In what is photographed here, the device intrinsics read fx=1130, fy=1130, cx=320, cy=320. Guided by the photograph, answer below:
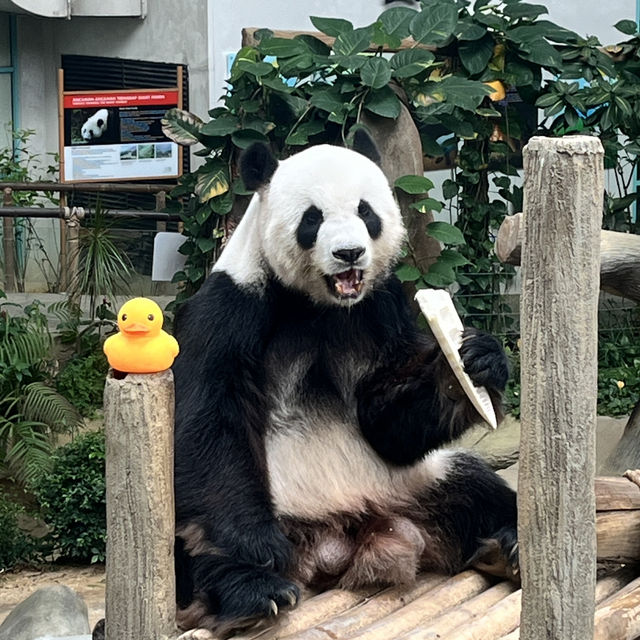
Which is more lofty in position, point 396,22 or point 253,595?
point 396,22

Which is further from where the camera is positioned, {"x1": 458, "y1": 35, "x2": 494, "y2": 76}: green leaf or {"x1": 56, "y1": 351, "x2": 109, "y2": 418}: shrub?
{"x1": 56, "y1": 351, "x2": 109, "y2": 418}: shrub

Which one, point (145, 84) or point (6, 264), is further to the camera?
point (145, 84)

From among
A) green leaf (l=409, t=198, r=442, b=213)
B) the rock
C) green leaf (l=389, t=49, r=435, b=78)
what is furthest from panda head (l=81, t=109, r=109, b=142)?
the rock

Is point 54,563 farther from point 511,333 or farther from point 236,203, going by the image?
point 511,333

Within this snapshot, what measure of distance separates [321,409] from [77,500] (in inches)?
140

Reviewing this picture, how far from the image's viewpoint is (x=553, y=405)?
7.50ft

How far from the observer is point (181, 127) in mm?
6578

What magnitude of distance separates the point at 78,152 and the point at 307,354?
27.1ft

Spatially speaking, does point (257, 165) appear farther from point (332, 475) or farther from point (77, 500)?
point (77, 500)

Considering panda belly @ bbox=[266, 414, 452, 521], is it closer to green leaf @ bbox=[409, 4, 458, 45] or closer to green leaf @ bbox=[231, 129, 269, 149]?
green leaf @ bbox=[231, 129, 269, 149]

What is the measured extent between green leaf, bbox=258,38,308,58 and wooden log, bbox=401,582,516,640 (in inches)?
143

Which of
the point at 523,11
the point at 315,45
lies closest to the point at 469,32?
the point at 523,11

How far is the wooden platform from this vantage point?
9.45ft

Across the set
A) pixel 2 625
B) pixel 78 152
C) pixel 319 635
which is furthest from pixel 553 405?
pixel 78 152
